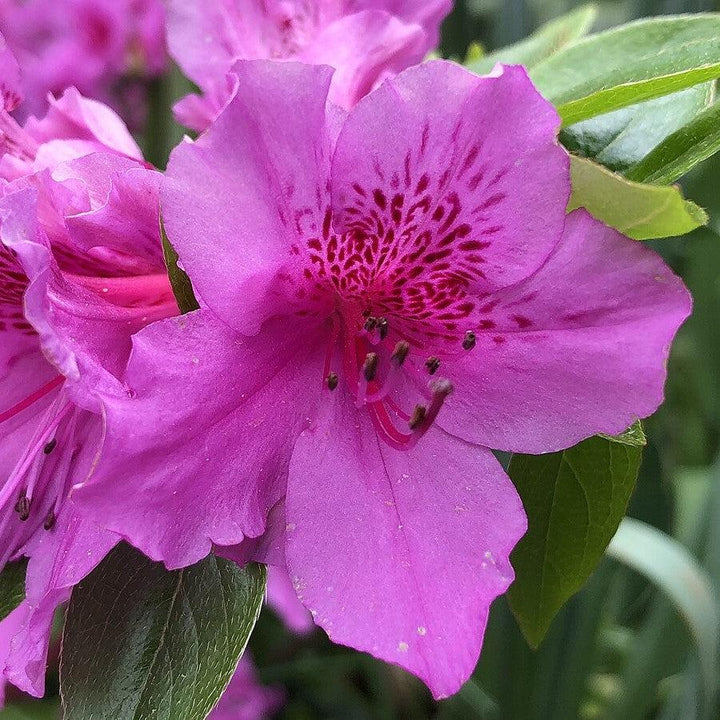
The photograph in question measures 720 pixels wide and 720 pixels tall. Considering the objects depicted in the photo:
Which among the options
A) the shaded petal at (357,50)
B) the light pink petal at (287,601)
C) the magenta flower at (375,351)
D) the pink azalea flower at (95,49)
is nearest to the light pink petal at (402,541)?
the magenta flower at (375,351)

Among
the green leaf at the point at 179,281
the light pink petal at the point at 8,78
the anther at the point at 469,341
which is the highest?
the light pink petal at the point at 8,78

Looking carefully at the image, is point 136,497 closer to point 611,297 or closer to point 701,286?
point 611,297

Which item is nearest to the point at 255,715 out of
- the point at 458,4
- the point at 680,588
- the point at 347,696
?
the point at 347,696

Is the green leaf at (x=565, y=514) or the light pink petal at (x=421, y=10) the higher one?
the light pink petal at (x=421, y=10)

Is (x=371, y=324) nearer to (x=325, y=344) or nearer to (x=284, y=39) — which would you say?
(x=325, y=344)

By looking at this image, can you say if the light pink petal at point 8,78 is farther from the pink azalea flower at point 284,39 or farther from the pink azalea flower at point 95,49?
the pink azalea flower at point 95,49

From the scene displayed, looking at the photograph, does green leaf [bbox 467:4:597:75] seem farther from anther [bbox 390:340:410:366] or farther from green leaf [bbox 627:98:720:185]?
anther [bbox 390:340:410:366]

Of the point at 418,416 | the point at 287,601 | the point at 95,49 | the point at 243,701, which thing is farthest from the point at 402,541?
the point at 95,49

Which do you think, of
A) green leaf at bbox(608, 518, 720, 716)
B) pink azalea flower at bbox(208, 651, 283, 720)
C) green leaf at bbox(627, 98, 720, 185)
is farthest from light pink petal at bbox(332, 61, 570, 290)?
pink azalea flower at bbox(208, 651, 283, 720)
